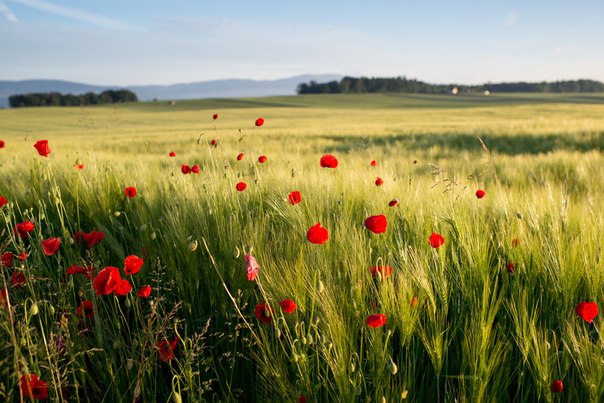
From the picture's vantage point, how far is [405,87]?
75750 millimetres

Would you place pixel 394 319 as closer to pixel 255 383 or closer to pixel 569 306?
pixel 255 383

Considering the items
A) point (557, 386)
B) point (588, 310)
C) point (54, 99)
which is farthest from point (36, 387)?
point (54, 99)

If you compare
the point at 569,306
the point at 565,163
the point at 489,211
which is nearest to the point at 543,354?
the point at 569,306

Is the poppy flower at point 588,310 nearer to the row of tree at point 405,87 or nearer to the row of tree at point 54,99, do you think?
the row of tree at point 54,99

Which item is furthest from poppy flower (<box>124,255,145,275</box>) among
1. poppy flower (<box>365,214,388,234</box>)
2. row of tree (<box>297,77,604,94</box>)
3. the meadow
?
row of tree (<box>297,77,604,94</box>)

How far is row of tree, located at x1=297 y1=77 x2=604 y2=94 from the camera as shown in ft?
245

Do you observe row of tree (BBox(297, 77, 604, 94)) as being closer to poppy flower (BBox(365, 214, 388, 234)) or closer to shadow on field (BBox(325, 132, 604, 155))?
shadow on field (BBox(325, 132, 604, 155))

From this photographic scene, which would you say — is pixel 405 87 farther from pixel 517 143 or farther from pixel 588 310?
pixel 588 310

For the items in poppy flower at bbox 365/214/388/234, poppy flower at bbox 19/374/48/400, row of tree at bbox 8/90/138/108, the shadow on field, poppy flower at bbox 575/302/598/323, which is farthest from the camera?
row of tree at bbox 8/90/138/108

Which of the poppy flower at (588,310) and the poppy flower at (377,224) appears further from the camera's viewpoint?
the poppy flower at (377,224)

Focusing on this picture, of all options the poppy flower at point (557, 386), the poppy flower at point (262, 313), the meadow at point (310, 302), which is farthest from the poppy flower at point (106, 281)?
the poppy flower at point (557, 386)

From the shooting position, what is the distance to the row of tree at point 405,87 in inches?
2943

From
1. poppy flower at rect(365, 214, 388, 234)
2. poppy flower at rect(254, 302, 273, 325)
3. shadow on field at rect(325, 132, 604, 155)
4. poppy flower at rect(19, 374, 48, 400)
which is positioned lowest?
shadow on field at rect(325, 132, 604, 155)

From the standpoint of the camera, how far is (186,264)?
65.6 inches
